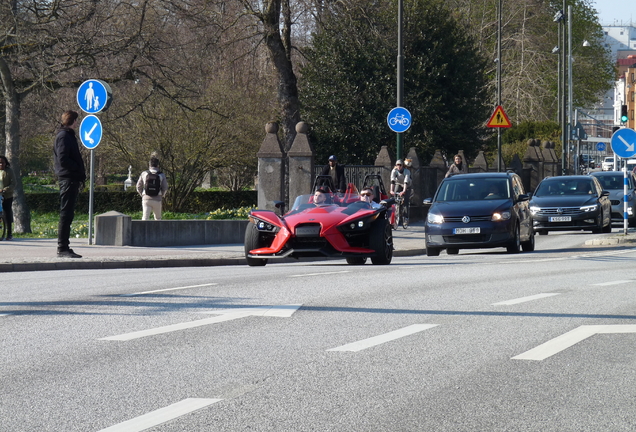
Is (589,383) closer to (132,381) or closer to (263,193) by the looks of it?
(132,381)

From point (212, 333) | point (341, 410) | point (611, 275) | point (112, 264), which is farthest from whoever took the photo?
point (112, 264)

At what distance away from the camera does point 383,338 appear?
838 centimetres

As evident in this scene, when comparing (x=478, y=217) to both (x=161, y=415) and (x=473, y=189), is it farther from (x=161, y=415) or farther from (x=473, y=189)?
(x=161, y=415)

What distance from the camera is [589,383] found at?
654cm

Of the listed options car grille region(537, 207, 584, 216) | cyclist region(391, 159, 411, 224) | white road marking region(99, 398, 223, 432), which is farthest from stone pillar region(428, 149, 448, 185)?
white road marking region(99, 398, 223, 432)

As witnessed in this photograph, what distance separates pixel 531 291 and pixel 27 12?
662 inches

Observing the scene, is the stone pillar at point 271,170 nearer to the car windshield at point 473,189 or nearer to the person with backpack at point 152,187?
the person with backpack at point 152,187

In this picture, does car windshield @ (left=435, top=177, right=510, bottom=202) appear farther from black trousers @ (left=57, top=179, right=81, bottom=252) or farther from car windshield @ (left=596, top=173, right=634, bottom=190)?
car windshield @ (left=596, top=173, right=634, bottom=190)

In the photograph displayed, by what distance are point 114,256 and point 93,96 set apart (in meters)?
3.22

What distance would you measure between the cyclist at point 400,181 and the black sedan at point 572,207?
341 centimetres

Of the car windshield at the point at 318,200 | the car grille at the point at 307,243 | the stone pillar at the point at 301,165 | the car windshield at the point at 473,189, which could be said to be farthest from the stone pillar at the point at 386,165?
the car grille at the point at 307,243

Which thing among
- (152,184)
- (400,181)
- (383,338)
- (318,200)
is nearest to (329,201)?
(318,200)

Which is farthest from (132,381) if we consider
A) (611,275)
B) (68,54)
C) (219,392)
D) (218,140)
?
(218,140)

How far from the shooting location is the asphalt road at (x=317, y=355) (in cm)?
561
